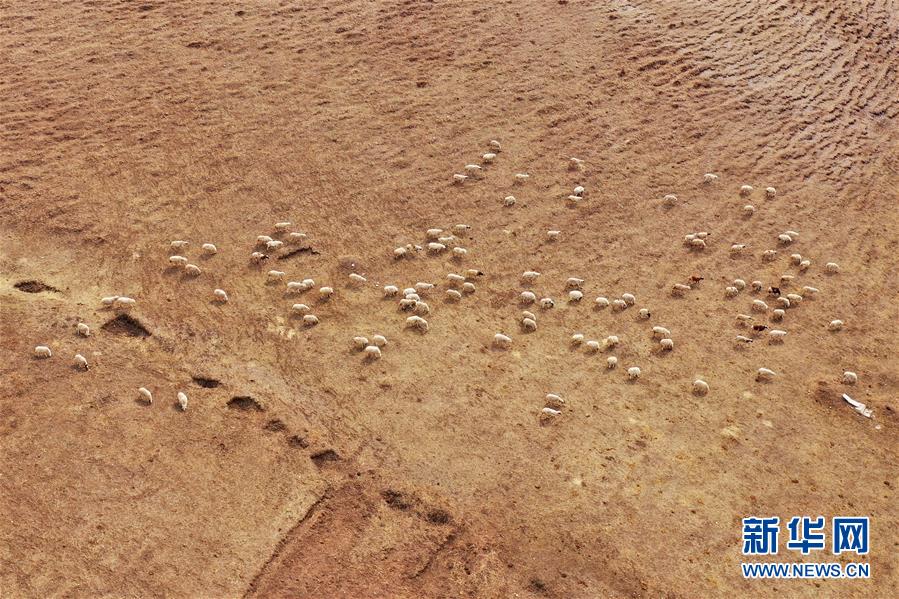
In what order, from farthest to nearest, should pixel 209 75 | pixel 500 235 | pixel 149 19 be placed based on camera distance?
1. pixel 149 19
2. pixel 209 75
3. pixel 500 235

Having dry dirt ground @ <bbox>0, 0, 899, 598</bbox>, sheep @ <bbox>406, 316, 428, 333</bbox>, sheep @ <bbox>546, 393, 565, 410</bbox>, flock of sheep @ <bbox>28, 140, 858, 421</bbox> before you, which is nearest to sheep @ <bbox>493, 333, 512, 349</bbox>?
flock of sheep @ <bbox>28, 140, 858, 421</bbox>

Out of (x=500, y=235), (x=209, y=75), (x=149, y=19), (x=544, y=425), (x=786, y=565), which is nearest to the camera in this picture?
(x=786, y=565)

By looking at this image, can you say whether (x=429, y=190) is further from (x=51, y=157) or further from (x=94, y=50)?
(x=94, y=50)

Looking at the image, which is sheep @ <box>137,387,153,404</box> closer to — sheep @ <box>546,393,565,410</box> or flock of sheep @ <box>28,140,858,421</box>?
flock of sheep @ <box>28,140,858,421</box>

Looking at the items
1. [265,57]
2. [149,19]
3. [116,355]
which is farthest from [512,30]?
[116,355]

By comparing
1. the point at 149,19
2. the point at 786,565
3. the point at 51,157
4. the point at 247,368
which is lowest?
the point at 786,565
